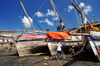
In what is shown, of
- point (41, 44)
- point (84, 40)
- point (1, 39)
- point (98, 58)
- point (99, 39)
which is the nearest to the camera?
point (98, 58)

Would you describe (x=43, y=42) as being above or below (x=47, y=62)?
above

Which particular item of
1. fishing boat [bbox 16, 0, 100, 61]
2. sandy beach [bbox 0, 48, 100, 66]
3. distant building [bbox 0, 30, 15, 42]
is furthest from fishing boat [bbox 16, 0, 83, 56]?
distant building [bbox 0, 30, 15, 42]

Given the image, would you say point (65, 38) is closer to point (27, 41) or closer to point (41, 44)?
point (41, 44)

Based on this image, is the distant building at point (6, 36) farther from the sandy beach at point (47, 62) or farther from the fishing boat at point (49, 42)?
the sandy beach at point (47, 62)

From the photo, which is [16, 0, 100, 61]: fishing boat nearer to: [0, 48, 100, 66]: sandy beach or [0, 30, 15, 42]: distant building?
[0, 48, 100, 66]: sandy beach

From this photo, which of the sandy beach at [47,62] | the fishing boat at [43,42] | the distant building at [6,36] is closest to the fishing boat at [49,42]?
the fishing boat at [43,42]

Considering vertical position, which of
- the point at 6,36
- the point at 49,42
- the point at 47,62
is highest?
the point at 6,36

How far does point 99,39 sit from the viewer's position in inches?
297

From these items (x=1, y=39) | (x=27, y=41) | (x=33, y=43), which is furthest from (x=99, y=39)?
(x=1, y=39)

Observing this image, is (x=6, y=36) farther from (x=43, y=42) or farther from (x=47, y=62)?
(x=47, y=62)

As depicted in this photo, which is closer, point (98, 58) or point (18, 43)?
point (98, 58)

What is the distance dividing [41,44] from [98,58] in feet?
19.2

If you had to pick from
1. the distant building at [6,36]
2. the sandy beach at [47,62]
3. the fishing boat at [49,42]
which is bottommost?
the sandy beach at [47,62]

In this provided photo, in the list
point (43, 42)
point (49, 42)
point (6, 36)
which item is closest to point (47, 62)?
point (49, 42)
